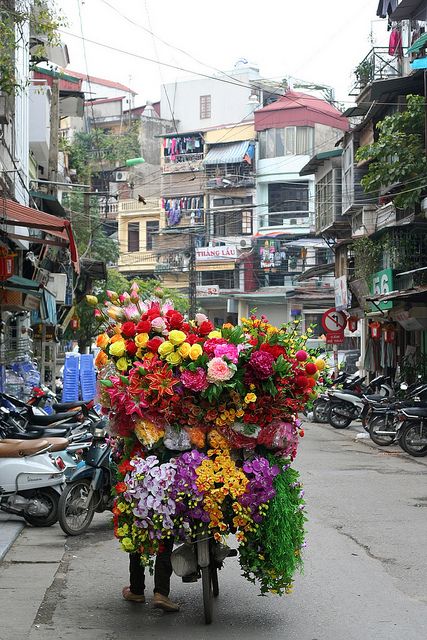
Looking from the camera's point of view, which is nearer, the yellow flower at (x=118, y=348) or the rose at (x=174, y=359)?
the rose at (x=174, y=359)

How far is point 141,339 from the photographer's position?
6.39 m

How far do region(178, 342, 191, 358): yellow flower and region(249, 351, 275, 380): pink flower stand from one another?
0.41m

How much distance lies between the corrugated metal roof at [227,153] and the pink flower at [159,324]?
55.6 meters

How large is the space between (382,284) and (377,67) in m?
6.86

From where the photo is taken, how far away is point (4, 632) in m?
6.05

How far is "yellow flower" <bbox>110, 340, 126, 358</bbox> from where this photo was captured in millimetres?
6406

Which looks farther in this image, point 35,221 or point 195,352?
point 35,221

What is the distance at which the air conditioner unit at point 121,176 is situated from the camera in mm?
66787

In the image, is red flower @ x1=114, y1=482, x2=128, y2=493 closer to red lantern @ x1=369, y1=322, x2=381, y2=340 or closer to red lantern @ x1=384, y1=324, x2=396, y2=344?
red lantern @ x1=384, y1=324, x2=396, y2=344

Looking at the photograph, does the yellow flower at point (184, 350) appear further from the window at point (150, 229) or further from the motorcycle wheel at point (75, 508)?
the window at point (150, 229)

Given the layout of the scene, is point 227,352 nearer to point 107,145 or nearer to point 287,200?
point 287,200

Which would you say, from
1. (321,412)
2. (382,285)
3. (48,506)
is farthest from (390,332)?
(48,506)

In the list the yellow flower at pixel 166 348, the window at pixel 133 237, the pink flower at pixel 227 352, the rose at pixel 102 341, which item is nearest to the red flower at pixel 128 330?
the rose at pixel 102 341

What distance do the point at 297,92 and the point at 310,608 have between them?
57263 mm
